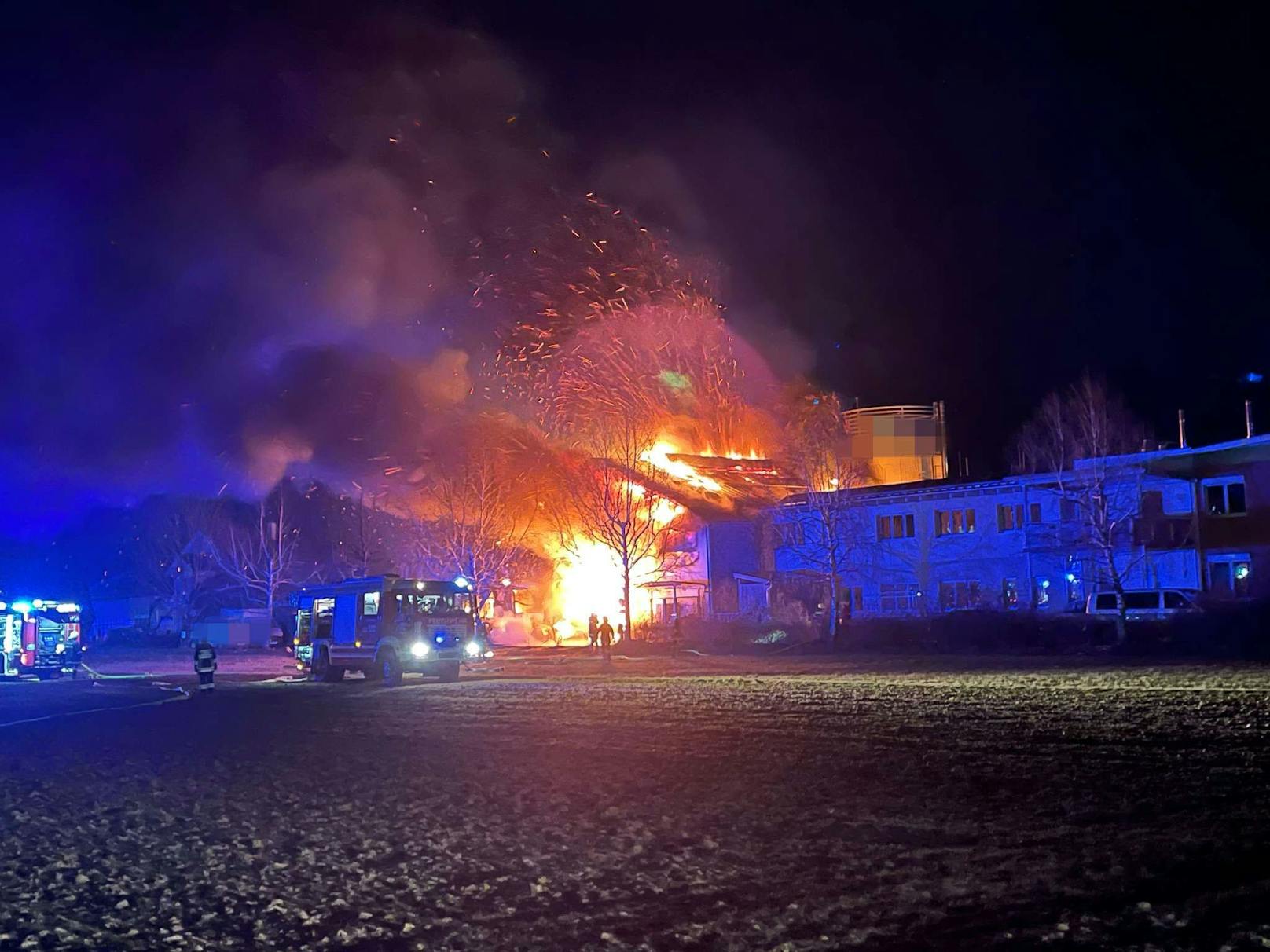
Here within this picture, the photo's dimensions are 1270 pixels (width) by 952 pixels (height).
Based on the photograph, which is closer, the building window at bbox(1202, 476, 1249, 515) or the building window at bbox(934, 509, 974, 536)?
the building window at bbox(1202, 476, 1249, 515)

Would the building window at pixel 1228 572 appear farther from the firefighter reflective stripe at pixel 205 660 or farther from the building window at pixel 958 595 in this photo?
the firefighter reflective stripe at pixel 205 660

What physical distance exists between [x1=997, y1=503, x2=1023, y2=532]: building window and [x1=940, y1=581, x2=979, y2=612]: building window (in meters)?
2.67

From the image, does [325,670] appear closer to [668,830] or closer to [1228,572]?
[668,830]

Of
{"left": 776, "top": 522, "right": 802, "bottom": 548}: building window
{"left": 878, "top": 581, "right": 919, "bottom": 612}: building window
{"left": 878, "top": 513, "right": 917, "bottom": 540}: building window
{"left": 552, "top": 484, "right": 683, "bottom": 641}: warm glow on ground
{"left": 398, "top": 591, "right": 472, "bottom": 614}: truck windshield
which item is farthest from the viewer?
{"left": 552, "top": 484, "right": 683, "bottom": 641}: warm glow on ground

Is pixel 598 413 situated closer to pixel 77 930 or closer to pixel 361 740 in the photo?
pixel 361 740

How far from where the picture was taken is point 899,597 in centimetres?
5275

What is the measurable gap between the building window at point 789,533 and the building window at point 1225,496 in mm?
16871

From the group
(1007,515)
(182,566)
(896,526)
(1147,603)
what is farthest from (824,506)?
(182,566)

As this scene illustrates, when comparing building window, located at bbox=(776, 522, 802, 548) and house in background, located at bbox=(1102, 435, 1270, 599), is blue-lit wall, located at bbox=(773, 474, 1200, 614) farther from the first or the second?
house in background, located at bbox=(1102, 435, 1270, 599)

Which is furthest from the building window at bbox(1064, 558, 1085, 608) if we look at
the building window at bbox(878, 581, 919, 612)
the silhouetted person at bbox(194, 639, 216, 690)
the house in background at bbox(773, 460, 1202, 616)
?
the silhouetted person at bbox(194, 639, 216, 690)

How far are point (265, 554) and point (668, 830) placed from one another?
225ft

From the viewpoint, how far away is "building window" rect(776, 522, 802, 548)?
180 feet

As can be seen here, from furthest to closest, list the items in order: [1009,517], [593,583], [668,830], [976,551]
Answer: [593,583]
[976,551]
[1009,517]
[668,830]

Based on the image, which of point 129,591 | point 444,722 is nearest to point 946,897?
point 444,722
